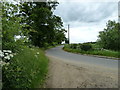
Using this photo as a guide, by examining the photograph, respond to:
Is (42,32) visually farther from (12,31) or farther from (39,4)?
(12,31)

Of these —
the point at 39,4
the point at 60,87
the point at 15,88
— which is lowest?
the point at 60,87

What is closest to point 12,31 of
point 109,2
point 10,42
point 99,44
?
point 10,42

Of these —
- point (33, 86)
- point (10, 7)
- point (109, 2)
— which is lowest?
point (33, 86)

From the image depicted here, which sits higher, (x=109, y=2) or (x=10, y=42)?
(x=109, y=2)

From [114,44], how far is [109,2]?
8.37 m

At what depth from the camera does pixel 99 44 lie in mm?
15609

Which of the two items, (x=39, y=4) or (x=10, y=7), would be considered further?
(x=39, y=4)

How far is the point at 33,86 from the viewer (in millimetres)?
2625

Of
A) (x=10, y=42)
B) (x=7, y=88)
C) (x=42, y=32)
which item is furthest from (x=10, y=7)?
(x=42, y=32)

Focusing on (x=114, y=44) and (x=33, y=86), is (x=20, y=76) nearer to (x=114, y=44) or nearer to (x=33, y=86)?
(x=33, y=86)

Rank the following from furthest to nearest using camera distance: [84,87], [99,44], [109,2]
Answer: [99,44] < [109,2] < [84,87]

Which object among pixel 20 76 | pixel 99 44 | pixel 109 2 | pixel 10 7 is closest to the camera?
pixel 20 76

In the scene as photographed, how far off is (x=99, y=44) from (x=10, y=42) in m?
15.2

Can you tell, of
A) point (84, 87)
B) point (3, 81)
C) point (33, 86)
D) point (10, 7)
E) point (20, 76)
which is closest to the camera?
point (3, 81)
